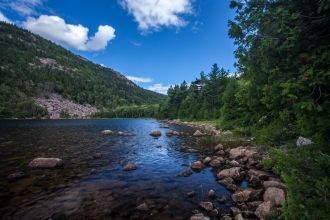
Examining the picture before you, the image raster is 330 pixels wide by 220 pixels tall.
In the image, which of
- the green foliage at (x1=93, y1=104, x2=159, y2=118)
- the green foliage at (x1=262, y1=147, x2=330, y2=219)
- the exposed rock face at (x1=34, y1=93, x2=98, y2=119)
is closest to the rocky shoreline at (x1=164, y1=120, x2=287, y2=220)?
the green foliage at (x1=262, y1=147, x2=330, y2=219)

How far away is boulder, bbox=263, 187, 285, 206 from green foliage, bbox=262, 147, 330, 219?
457 cm

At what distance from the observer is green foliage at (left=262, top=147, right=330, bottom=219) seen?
4461mm

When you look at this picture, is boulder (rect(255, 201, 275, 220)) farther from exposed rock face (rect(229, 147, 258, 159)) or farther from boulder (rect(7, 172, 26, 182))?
boulder (rect(7, 172, 26, 182))

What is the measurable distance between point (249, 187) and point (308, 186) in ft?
26.8

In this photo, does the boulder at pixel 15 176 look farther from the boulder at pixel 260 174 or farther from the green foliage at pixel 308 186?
the green foliage at pixel 308 186

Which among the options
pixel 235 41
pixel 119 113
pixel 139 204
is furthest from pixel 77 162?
pixel 119 113

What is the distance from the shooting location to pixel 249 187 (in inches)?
490

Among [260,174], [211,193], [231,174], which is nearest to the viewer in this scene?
[211,193]

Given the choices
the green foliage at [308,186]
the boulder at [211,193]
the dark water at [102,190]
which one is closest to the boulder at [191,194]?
the dark water at [102,190]

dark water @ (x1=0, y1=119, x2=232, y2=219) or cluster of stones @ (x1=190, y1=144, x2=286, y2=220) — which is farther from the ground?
cluster of stones @ (x1=190, y1=144, x2=286, y2=220)

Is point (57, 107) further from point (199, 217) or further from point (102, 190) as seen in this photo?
point (199, 217)

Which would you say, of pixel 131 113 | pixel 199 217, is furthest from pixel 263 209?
pixel 131 113

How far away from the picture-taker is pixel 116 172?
15.6 m

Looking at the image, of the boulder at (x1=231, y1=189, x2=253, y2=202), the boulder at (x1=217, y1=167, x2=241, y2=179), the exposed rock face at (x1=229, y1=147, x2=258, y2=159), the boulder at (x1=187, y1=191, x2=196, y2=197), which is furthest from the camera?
the exposed rock face at (x1=229, y1=147, x2=258, y2=159)
